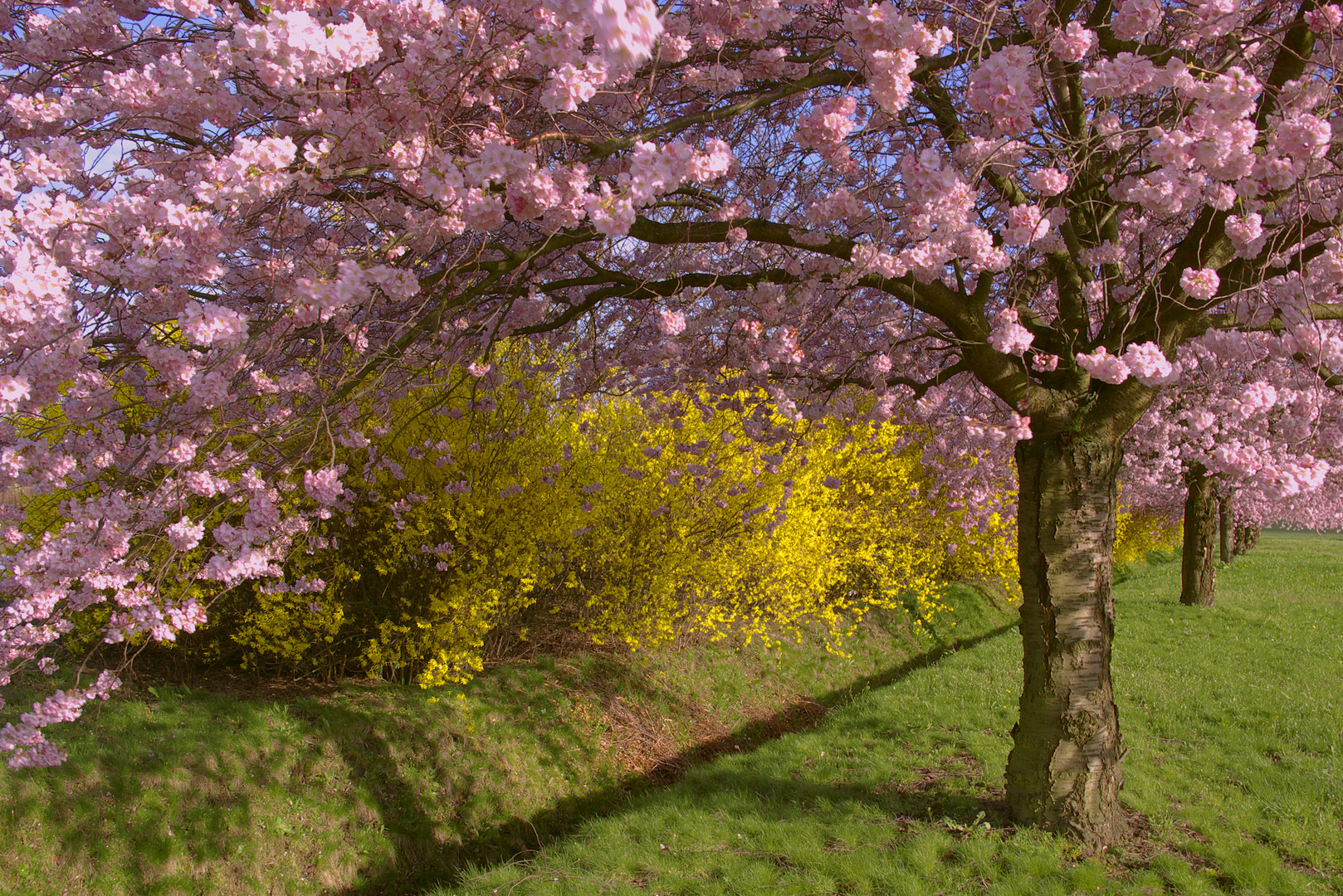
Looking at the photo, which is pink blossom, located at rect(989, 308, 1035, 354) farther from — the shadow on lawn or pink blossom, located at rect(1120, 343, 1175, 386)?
the shadow on lawn

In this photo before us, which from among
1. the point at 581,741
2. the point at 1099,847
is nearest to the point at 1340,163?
the point at 1099,847

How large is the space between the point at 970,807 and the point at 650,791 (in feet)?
10.8

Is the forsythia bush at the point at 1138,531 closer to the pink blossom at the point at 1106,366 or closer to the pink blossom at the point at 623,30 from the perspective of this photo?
the pink blossom at the point at 1106,366

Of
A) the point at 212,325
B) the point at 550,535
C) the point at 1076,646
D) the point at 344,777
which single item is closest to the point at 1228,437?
→ the point at 1076,646

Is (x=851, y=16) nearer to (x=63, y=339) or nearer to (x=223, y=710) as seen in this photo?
(x=63, y=339)

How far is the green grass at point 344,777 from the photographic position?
523 centimetres

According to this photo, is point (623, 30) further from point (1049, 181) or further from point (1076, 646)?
point (1076, 646)

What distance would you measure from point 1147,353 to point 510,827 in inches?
260

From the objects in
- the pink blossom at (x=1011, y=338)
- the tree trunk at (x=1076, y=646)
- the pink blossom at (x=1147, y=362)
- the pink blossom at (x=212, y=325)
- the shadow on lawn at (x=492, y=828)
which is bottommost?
the shadow on lawn at (x=492, y=828)

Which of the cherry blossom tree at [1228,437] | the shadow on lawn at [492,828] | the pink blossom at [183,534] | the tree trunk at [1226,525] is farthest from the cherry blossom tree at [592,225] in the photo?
the tree trunk at [1226,525]

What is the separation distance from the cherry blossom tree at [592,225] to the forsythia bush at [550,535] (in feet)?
5.94

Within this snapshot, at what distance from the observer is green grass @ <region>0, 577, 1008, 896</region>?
5230 millimetres

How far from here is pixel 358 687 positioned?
769cm

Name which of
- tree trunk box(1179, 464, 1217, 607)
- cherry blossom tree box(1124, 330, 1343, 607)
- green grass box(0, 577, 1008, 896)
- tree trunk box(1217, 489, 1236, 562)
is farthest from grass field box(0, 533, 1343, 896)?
tree trunk box(1217, 489, 1236, 562)
